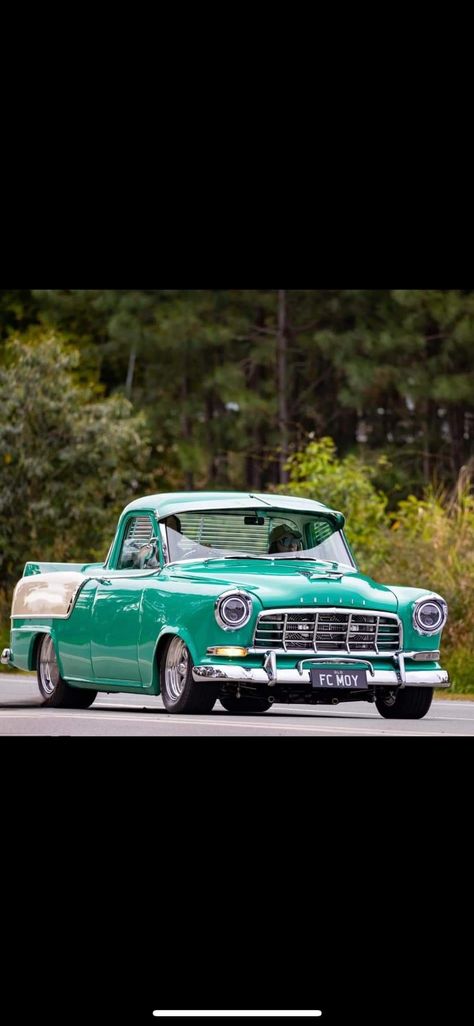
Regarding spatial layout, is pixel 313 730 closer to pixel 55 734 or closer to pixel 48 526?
pixel 55 734

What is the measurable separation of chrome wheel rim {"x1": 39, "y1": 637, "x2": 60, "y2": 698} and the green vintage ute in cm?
4

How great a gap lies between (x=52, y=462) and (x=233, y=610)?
19611 millimetres

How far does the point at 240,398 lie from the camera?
4466 cm

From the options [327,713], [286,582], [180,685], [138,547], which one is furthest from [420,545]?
[180,685]

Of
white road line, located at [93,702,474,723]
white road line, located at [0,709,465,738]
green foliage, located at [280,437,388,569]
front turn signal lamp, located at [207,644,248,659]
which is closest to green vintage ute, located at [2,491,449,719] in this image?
front turn signal lamp, located at [207,644,248,659]

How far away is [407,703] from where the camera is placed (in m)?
13.7

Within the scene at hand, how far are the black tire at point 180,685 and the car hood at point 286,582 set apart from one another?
0.50 metres

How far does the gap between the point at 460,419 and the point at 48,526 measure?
14.9 meters

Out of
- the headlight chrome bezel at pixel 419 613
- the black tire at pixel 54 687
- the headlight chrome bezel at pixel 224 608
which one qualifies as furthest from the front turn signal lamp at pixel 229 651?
the black tire at pixel 54 687

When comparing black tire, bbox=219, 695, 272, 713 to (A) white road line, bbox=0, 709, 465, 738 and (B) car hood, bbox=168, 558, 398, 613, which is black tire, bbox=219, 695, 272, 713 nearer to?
(A) white road line, bbox=0, 709, 465, 738

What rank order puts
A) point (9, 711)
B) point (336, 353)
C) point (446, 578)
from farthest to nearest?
point (336, 353) < point (446, 578) < point (9, 711)

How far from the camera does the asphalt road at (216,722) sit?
1263cm

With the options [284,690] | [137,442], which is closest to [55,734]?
[284,690]

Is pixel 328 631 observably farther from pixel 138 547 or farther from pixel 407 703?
pixel 138 547
